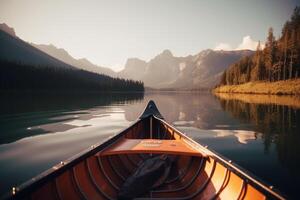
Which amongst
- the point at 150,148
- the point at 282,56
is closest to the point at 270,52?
the point at 282,56

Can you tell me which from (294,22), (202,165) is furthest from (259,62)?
(202,165)

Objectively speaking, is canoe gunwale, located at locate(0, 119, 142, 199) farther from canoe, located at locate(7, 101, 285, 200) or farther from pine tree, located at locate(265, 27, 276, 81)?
pine tree, located at locate(265, 27, 276, 81)

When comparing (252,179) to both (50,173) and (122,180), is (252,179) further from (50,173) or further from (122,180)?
(122,180)

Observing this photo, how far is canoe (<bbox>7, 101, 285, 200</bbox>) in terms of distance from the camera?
3.83m

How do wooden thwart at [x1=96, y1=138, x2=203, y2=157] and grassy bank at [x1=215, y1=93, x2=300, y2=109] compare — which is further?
grassy bank at [x1=215, y1=93, x2=300, y2=109]

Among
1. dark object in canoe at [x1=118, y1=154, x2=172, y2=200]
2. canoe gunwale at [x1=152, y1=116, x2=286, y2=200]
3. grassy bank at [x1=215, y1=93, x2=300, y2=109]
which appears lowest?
dark object in canoe at [x1=118, y1=154, x2=172, y2=200]

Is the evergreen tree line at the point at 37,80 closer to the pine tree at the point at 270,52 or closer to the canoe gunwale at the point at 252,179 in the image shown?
the pine tree at the point at 270,52

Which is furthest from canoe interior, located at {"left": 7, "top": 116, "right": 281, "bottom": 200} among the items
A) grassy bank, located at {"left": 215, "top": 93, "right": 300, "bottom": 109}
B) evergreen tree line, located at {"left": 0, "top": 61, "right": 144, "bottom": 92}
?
evergreen tree line, located at {"left": 0, "top": 61, "right": 144, "bottom": 92}

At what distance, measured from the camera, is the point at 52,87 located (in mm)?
106062

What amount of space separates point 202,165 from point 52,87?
4448 inches

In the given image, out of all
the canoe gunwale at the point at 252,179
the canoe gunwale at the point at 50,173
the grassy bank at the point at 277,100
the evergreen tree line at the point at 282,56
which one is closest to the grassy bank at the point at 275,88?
the grassy bank at the point at 277,100

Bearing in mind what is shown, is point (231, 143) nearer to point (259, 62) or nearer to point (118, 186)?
point (118, 186)

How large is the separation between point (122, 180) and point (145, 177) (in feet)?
2.68

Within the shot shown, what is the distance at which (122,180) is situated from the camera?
6.43m
